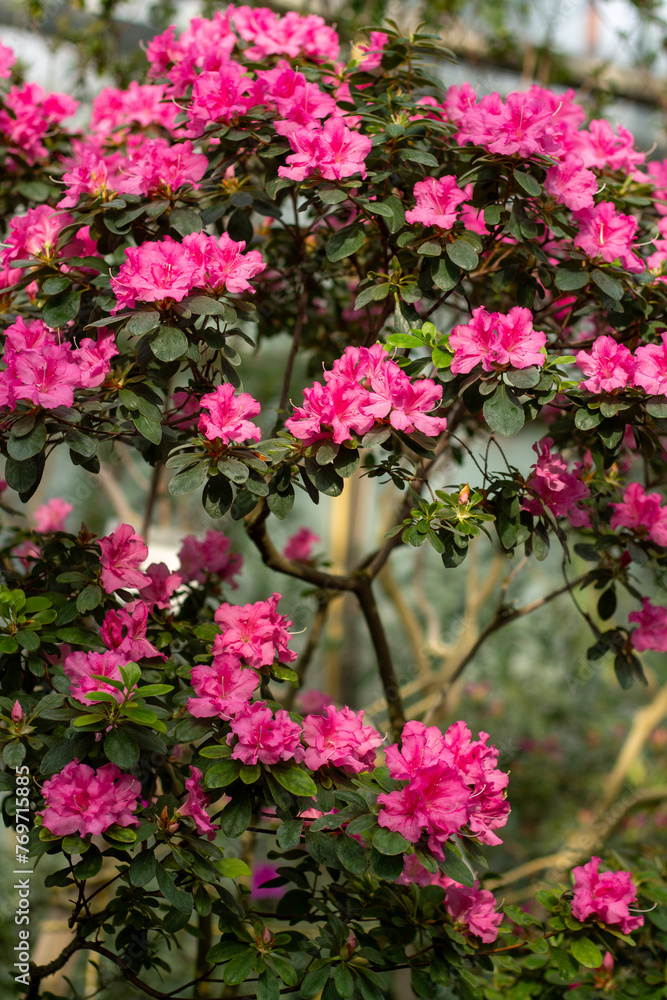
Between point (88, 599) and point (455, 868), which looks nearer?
point (455, 868)

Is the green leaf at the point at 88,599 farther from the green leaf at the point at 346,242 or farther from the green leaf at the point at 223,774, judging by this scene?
the green leaf at the point at 346,242

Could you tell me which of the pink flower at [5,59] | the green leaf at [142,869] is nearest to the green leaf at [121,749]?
the green leaf at [142,869]

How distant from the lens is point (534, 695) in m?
3.94

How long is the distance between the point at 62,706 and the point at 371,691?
3473 millimetres

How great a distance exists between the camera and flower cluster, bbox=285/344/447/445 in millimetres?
1002

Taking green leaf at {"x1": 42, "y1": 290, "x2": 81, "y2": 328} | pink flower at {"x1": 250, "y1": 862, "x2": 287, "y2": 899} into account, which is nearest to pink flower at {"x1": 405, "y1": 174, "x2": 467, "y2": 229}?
green leaf at {"x1": 42, "y1": 290, "x2": 81, "y2": 328}

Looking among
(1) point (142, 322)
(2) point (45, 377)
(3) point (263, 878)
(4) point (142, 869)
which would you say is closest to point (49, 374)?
(2) point (45, 377)

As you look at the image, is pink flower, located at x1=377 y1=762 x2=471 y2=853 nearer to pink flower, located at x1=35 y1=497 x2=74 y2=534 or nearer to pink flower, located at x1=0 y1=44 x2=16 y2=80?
pink flower, located at x1=35 y1=497 x2=74 y2=534

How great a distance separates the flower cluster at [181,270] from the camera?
3.41ft

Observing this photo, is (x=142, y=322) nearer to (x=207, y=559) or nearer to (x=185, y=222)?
(x=185, y=222)

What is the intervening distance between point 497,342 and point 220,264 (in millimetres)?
349

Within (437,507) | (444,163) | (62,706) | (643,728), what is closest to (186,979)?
(643,728)

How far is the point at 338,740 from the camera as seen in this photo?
1068 millimetres

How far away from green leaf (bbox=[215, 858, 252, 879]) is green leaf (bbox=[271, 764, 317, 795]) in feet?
0.35
